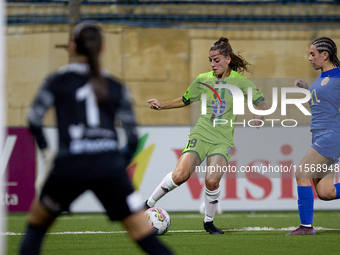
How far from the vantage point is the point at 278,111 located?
434 inches

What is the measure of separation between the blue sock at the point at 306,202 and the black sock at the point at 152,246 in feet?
9.10

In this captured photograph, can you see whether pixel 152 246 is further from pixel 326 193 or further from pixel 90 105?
pixel 326 193

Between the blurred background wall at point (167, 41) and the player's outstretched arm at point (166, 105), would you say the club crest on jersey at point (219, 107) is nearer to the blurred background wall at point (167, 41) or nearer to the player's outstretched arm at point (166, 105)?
the player's outstretched arm at point (166, 105)

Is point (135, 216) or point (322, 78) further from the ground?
point (322, 78)

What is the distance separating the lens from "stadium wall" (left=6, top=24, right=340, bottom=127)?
11.3 m

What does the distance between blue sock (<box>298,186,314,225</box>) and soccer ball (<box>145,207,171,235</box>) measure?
1.31m

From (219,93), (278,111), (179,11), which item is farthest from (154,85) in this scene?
(219,93)

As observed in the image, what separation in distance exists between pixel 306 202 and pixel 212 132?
1.17 metres

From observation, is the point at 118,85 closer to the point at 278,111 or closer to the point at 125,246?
the point at 125,246

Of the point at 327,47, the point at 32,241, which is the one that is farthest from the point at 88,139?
the point at 327,47

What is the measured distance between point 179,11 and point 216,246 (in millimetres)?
7105

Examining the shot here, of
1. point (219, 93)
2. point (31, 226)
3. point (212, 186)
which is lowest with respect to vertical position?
point (212, 186)

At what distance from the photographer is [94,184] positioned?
2.81 metres

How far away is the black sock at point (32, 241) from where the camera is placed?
2902 millimetres
